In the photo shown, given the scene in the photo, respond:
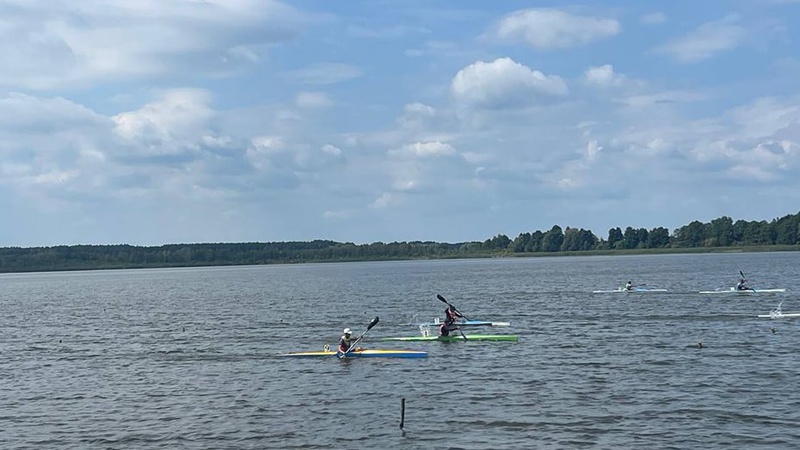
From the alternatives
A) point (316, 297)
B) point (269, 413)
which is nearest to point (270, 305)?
point (316, 297)

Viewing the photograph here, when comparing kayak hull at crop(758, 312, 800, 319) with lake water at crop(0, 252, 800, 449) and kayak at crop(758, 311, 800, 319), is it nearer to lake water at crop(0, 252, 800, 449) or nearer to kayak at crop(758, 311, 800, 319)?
kayak at crop(758, 311, 800, 319)

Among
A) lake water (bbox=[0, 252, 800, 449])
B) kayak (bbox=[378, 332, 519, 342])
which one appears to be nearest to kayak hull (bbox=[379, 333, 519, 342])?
kayak (bbox=[378, 332, 519, 342])

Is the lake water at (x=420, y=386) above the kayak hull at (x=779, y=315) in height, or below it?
below

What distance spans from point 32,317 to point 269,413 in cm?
5332

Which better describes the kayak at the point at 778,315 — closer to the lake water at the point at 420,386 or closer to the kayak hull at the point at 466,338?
the lake water at the point at 420,386

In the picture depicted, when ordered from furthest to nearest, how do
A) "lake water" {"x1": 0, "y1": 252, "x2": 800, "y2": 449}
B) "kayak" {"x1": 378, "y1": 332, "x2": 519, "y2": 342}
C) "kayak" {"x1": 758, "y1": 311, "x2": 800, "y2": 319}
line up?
"kayak" {"x1": 758, "y1": 311, "x2": 800, "y2": 319}
"kayak" {"x1": 378, "y1": 332, "x2": 519, "y2": 342}
"lake water" {"x1": 0, "y1": 252, "x2": 800, "y2": 449}

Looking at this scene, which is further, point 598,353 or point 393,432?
point 598,353

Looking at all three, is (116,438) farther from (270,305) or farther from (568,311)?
(270,305)

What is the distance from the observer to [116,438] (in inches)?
979

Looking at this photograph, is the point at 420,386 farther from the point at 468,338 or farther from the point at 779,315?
the point at 779,315

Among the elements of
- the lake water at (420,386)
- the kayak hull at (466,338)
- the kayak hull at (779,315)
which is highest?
the kayak hull at (779,315)

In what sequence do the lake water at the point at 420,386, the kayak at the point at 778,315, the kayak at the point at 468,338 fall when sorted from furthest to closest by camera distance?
the kayak at the point at 778,315, the kayak at the point at 468,338, the lake water at the point at 420,386

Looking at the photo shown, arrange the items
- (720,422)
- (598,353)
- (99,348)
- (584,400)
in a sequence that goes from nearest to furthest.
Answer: (720,422)
(584,400)
(598,353)
(99,348)

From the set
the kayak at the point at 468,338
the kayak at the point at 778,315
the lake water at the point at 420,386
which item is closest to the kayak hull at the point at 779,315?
the kayak at the point at 778,315
